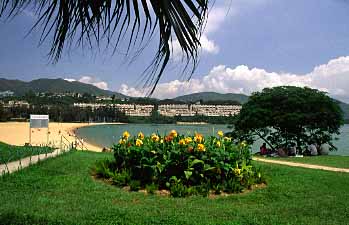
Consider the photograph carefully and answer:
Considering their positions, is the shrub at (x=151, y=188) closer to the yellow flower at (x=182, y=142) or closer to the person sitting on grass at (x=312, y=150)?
the yellow flower at (x=182, y=142)

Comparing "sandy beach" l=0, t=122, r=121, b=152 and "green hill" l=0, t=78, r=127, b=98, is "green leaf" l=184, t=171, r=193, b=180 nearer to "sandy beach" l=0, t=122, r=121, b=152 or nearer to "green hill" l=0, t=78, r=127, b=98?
"green hill" l=0, t=78, r=127, b=98

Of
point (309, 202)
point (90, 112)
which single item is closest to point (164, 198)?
point (309, 202)

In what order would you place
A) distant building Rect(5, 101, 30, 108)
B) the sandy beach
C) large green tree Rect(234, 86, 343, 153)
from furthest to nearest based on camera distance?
1. distant building Rect(5, 101, 30, 108)
2. the sandy beach
3. large green tree Rect(234, 86, 343, 153)

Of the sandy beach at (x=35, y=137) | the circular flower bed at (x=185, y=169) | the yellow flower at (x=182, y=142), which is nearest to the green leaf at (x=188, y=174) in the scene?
the circular flower bed at (x=185, y=169)

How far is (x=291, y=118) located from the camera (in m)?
20.6

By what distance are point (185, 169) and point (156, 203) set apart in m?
1.37

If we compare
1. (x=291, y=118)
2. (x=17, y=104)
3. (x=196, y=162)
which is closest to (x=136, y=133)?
(x=291, y=118)

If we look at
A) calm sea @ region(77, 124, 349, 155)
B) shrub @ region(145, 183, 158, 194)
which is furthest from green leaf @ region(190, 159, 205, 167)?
calm sea @ region(77, 124, 349, 155)

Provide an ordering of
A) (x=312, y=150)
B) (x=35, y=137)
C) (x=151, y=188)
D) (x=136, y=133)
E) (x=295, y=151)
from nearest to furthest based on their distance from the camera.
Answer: (x=151, y=188) < (x=312, y=150) < (x=295, y=151) < (x=35, y=137) < (x=136, y=133)

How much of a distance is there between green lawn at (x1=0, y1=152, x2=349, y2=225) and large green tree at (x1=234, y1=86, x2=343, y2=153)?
11.6 meters

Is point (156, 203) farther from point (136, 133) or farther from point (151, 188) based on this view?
point (136, 133)

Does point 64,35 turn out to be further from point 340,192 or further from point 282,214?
point 340,192

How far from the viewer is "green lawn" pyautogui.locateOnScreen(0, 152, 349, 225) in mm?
5059

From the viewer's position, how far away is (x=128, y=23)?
1.73m
